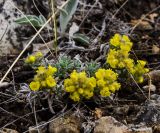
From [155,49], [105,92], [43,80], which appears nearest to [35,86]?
[43,80]

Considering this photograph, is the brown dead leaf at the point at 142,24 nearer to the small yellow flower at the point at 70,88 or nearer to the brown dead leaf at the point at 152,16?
the brown dead leaf at the point at 152,16

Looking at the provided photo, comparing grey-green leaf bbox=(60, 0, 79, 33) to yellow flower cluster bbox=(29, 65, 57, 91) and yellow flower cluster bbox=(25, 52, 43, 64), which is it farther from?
yellow flower cluster bbox=(29, 65, 57, 91)

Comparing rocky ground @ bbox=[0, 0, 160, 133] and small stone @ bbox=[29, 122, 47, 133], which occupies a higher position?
rocky ground @ bbox=[0, 0, 160, 133]

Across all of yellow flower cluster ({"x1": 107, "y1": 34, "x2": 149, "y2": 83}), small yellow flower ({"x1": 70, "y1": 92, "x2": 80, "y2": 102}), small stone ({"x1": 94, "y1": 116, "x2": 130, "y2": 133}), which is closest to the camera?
small stone ({"x1": 94, "y1": 116, "x2": 130, "y2": 133})

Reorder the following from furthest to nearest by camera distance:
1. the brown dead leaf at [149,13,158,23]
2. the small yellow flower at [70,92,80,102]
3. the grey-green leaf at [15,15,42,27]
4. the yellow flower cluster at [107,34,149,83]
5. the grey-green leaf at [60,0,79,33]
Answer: the brown dead leaf at [149,13,158,23], the grey-green leaf at [60,0,79,33], the grey-green leaf at [15,15,42,27], the yellow flower cluster at [107,34,149,83], the small yellow flower at [70,92,80,102]

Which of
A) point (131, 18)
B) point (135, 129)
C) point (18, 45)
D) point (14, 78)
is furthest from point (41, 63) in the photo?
point (131, 18)

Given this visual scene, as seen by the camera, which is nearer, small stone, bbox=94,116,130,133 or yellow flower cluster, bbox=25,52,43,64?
small stone, bbox=94,116,130,133

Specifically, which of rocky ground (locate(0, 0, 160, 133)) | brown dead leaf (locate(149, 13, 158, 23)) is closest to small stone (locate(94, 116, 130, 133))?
rocky ground (locate(0, 0, 160, 133))
